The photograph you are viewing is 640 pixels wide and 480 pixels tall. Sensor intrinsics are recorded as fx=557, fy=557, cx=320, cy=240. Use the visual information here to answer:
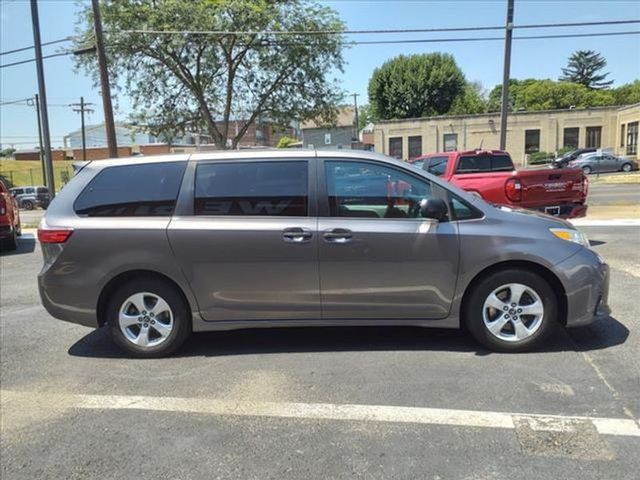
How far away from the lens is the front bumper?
4438mm

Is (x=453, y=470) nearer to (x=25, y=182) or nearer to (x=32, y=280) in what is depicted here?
(x=32, y=280)

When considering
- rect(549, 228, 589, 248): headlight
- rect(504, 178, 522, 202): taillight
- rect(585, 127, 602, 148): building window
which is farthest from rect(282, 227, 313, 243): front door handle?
rect(585, 127, 602, 148): building window

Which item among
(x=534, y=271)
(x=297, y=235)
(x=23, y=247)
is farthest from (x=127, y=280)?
(x=23, y=247)

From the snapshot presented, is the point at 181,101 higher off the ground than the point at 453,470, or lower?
higher

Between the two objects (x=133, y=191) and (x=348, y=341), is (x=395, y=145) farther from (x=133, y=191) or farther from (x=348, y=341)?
(x=133, y=191)

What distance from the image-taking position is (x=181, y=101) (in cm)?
3106

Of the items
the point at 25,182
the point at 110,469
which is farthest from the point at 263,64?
the point at 25,182

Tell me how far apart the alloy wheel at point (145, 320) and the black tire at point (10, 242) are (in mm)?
8827

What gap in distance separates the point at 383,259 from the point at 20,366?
327 cm

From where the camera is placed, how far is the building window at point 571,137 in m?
49.7

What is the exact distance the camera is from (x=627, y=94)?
79.5 meters

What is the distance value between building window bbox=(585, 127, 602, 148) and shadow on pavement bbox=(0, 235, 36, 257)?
157ft

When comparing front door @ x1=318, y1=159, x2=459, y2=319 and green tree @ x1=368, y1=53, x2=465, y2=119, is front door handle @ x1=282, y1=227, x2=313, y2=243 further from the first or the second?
green tree @ x1=368, y1=53, x2=465, y2=119

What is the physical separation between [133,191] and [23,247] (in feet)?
32.1
